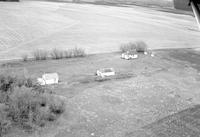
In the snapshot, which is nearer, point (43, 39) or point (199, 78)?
point (199, 78)

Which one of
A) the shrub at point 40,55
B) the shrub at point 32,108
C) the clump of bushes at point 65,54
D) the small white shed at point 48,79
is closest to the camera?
the shrub at point 32,108

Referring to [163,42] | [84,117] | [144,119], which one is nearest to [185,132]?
[144,119]

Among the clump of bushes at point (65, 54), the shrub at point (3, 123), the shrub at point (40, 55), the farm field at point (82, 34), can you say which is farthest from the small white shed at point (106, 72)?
the shrub at point (3, 123)

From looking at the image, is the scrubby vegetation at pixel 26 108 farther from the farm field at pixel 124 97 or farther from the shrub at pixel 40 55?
the shrub at pixel 40 55

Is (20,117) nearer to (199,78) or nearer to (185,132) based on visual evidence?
(185,132)

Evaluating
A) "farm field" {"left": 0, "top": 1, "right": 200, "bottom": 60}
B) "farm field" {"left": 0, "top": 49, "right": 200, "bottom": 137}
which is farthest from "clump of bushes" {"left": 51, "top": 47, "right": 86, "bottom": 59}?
"farm field" {"left": 0, "top": 1, "right": 200, "bottom": 60}

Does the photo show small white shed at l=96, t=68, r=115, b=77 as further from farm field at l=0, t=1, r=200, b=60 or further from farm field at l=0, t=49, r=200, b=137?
farm field at l=0, t=1, r=200, b=60
